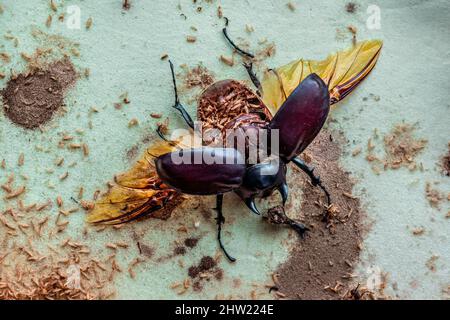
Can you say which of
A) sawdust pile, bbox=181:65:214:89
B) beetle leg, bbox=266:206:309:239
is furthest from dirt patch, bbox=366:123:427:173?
sawdust pile, bbox=181:65:214:89

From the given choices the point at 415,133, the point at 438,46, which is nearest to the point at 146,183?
the point at 415,133

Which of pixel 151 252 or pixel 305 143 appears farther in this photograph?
pixel 151 252

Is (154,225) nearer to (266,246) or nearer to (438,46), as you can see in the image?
(266,246)

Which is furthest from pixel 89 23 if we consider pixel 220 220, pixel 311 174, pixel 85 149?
pixel 311 174

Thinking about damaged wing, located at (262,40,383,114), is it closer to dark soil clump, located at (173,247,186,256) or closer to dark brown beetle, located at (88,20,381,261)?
dark brown beetle, located at (88,20,381,261)

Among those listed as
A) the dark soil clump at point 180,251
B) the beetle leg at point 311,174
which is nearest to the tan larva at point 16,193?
the dark soil clump at point 180,251

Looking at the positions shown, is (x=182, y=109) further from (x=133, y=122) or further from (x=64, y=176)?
(x=64, y=176)
